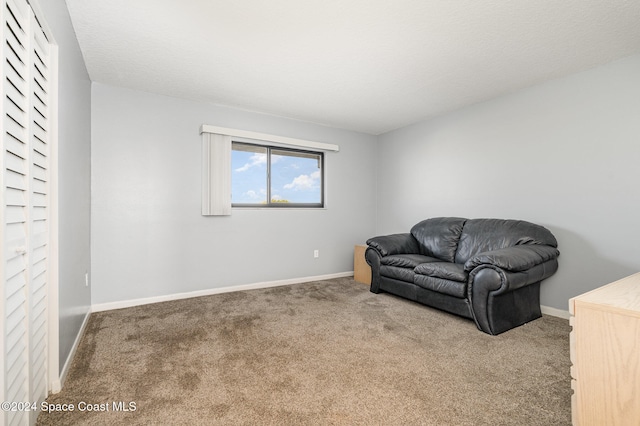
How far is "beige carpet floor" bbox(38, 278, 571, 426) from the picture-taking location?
150cm

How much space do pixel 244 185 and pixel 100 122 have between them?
1.70m

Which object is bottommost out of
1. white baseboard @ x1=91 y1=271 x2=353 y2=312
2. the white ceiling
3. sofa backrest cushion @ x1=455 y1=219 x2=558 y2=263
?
white baseboard @ x1=91 y1=271 x2=353 y2=312

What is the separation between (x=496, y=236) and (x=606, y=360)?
2119mm

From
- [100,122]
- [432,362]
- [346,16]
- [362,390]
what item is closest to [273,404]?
[362,390]

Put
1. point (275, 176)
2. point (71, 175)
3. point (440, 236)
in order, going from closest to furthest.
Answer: point (71, 175) → point (440, 236) → point (275, 176)

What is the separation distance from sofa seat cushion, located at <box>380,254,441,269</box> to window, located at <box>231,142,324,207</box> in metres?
1.53

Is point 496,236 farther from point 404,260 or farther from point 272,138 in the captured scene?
point 272,138

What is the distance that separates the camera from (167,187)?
11.4 ft

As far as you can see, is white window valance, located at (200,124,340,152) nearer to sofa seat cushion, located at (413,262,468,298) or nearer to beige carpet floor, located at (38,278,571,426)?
beige carpet floor, located at (38,278,571,426)

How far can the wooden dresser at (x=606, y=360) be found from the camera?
3.86 ft

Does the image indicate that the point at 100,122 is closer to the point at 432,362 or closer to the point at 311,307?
the point at 311,307

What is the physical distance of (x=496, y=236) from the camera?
319 cm

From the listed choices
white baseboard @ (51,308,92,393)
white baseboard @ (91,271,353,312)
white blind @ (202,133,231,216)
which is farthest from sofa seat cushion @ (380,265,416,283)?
white baseboard @ (51,308,92,393)

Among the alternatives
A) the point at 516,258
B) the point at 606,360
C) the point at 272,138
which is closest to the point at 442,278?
the point at 516,258
